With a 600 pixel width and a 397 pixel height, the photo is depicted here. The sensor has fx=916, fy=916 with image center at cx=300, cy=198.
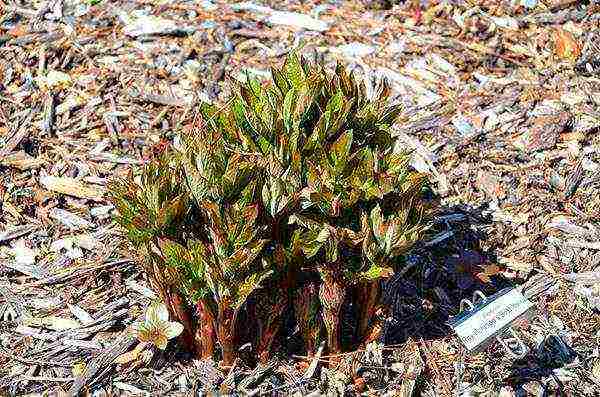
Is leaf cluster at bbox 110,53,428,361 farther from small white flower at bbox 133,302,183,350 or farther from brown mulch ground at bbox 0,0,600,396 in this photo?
brown mulch ground at bbox 0,0,600,396

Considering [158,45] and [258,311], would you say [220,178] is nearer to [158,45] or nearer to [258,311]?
[258,311]

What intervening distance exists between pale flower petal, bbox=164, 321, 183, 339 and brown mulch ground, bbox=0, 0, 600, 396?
0.84 feet

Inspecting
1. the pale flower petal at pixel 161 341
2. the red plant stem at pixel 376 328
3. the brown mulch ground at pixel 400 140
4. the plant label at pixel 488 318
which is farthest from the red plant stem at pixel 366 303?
the pale flower petal at pixel 161 341

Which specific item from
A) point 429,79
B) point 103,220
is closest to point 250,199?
point 103,220

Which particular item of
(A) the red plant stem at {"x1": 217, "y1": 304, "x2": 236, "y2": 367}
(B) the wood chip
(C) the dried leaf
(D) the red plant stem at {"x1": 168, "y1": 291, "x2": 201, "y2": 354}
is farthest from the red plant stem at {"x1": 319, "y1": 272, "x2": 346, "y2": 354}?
(C) the dried leaf

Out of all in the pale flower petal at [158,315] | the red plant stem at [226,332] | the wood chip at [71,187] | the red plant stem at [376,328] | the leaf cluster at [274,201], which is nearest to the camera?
the leaf cluster at [274,201]

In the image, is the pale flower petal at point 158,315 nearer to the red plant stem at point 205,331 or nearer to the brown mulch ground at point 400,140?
the red plant stem at point 205,331

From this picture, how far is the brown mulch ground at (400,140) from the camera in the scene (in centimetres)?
348

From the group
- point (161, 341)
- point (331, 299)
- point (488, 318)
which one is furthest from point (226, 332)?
point (488, 318)

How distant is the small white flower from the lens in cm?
319

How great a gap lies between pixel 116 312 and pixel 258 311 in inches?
28.3

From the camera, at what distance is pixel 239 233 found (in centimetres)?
295

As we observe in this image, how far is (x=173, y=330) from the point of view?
3.20 m

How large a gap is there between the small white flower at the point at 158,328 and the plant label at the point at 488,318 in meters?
0.96
